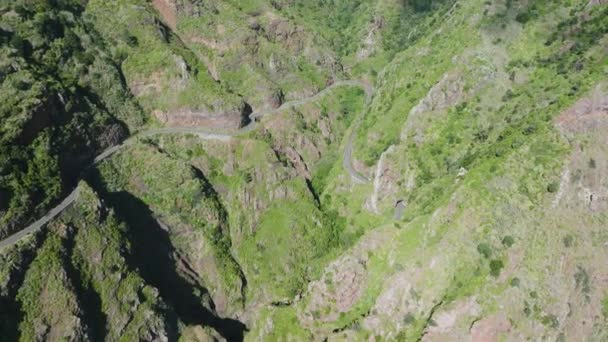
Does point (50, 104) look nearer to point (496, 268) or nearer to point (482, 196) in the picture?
point (482, 196)

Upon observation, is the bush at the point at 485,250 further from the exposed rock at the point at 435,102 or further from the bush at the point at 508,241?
the exposed rock at the point at 435,102

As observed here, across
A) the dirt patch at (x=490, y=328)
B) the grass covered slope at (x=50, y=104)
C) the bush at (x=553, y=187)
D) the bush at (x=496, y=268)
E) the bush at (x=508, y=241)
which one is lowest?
the dirt patch at (x=490, y=328)

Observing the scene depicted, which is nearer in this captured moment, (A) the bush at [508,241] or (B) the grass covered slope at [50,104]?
(A) the bush at [508,241]

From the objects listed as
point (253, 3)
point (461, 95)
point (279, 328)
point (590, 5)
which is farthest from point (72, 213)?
point (590, 5)

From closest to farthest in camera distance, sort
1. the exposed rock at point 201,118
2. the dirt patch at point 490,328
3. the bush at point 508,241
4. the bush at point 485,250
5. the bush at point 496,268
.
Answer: the dirt patch at point 490,328 → the bush at point 496,268 → the bush at point 485,250 → the bush at point 508,241 → the exposed rock at point 201,118

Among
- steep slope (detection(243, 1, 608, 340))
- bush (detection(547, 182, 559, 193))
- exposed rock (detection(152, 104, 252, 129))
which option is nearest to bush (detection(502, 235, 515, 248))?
steep slope (detection(243, 1, 608, 340))

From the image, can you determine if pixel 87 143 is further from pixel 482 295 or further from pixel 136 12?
pixel 482 295

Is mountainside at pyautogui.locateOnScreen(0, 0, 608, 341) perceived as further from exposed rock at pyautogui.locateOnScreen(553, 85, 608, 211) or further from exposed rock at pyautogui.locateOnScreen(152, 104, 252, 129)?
exposed rock at pyautogui.locateOnScreen(152, 104, 252, 129)

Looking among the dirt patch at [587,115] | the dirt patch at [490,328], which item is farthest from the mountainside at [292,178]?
the dirt patch at [587,115]
